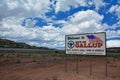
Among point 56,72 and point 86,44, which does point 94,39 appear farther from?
point 56,72

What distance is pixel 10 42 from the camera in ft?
590

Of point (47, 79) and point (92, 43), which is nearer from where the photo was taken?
point (47, 79)

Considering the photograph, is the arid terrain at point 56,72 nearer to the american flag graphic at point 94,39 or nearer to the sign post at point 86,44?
the sign post at point 86,44

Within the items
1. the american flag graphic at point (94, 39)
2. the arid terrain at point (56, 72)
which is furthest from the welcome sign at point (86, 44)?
the arid terrain at point (56, 72)

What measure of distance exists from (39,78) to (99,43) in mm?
5217

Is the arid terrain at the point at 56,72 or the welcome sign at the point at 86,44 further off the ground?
the welcome sign at the point at 86,44

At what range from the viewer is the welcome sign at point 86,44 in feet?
57.5

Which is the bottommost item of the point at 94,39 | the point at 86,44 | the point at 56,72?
the point at 56,72

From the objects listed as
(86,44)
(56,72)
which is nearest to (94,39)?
(86,44)

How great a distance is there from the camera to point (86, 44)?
18562mm

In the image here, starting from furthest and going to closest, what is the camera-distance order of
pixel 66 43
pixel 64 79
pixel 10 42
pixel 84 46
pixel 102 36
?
pixel 10 42, pixel 66 43, pixel 84 46, pixel 102 36, pixel 64 79

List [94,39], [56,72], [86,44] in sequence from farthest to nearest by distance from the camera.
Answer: [56,72]
[86,44]
[94,39]

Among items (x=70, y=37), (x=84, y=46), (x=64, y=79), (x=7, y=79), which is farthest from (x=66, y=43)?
(x=7, y=79)

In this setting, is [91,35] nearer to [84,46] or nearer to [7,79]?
[84,46]
